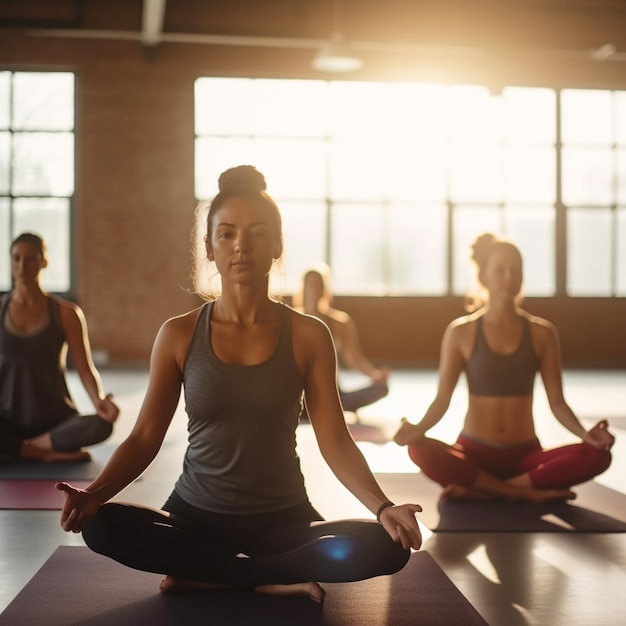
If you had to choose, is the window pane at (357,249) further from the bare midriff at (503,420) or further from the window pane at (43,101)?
the bare midriff at (503,420)

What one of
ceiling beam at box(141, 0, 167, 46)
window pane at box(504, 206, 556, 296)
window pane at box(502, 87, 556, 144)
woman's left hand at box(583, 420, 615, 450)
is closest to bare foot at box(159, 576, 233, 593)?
woman's left hand at box(583, 420, 615, 450)

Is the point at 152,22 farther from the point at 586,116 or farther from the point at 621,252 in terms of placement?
the point at 621,252

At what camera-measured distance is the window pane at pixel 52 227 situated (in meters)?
9.62

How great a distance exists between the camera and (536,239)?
1033 centimetres

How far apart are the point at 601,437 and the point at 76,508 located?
181 centimetres

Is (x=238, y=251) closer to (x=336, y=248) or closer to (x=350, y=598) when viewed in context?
(x=350, y=598)

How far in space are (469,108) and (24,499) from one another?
8.23 m

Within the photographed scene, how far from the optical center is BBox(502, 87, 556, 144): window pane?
33.6ft

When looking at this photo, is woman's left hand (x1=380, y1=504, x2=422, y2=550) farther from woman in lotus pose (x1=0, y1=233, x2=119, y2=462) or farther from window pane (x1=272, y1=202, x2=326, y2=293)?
window pane (x1=272, y1=202, x2=326, y2=293)

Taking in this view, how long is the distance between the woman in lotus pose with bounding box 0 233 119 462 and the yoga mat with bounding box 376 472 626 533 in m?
1.39

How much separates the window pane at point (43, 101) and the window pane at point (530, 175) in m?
4.96

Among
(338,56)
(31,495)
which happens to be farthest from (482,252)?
(338,56)

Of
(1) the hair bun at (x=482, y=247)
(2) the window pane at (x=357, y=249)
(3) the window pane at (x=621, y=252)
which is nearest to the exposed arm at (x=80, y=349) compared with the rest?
(1) the hair bun at (x=482, y=247)

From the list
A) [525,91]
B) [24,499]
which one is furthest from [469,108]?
[24,499]
